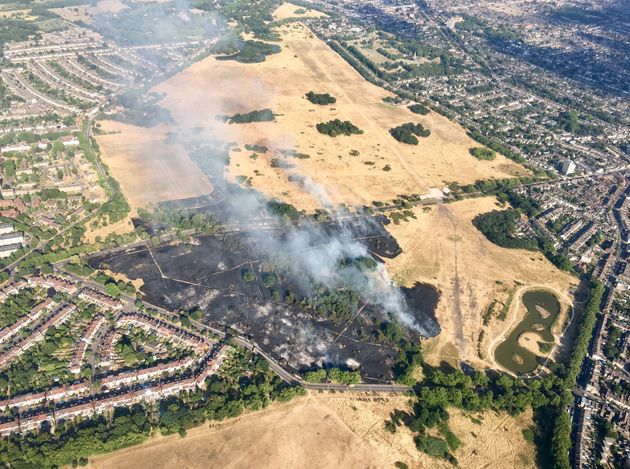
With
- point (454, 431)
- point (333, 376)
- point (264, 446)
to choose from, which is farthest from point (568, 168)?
point (264, 446)

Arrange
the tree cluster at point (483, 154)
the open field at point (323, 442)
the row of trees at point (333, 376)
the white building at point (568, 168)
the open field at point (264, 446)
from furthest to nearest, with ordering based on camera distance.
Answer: the tree cluster at point (483, 154), the white building at point (568, 168), the row of trees at point (333, 376), the open field at point (323, 442), the open field at point (264, 446)

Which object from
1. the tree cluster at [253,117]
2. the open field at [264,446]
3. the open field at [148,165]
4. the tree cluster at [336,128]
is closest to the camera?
the open field at [264,446]

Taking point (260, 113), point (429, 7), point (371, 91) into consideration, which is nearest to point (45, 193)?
point (260, 113)

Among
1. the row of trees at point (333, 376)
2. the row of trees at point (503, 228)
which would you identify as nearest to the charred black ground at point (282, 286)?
the row of trees at point (333, 376)

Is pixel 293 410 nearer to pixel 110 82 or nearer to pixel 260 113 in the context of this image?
pixel 260 113

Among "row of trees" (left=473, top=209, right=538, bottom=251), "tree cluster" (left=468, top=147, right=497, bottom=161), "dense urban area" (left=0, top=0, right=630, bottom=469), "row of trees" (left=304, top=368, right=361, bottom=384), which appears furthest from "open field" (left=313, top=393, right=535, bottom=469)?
"tree cluster" (left=468, top=147, right=497, bottom=161)

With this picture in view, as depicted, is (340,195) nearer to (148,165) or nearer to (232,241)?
(232,241)

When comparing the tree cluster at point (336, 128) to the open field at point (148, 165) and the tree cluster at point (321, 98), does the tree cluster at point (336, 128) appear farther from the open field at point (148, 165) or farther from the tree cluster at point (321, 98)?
the open field at point (148, 165)
